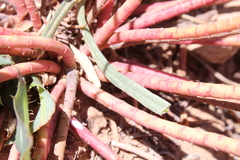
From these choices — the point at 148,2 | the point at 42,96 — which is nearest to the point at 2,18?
the point at 42,96

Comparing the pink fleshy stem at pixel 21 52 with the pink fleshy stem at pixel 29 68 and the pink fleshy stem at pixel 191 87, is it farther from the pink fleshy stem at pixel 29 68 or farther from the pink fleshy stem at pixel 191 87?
the pink fleshy stem at pixel 191 87

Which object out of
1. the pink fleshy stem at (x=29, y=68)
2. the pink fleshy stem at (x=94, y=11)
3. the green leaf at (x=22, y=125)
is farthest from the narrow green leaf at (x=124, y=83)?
the green leaf at (x=22, y=125)

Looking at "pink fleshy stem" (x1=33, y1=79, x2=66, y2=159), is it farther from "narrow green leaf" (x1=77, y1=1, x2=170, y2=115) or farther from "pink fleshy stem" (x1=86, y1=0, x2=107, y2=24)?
"pink fleshy stem" (x1=86, y1=0, x2=107, y2=24)

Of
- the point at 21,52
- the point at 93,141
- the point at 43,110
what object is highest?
the point at 21,52

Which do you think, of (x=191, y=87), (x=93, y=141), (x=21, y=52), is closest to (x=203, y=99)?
(x=191, y=87)

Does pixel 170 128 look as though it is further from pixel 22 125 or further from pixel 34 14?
pixel 34 14

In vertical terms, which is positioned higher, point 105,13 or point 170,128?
point 105,13
